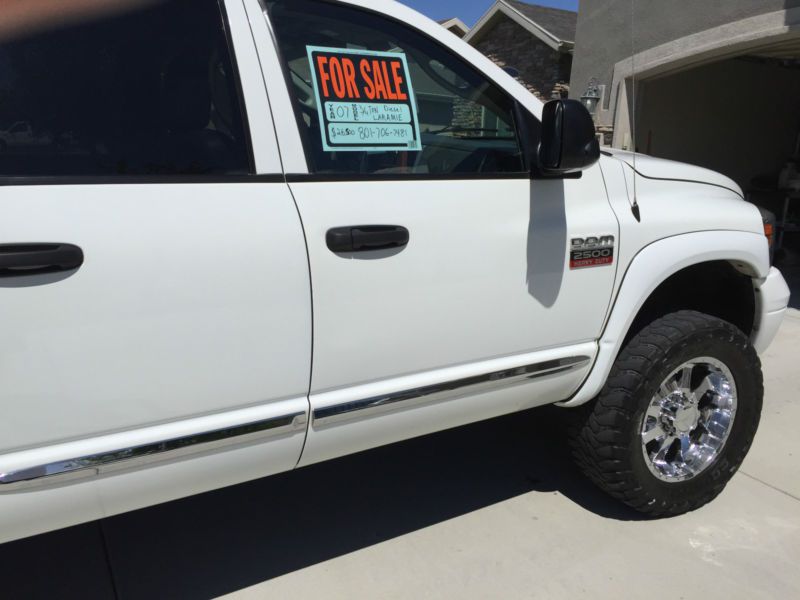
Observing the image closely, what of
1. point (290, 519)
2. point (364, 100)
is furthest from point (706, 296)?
point (290, 519)

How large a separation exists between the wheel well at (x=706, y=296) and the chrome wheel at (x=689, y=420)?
277 millimetres

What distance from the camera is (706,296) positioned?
3.22 meters

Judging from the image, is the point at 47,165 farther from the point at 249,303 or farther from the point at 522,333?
the point at 522,333

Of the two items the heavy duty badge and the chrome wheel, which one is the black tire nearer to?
the chrome wheel

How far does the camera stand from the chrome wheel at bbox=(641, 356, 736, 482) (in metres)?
2.81

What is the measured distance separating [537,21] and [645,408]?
13.5 metres

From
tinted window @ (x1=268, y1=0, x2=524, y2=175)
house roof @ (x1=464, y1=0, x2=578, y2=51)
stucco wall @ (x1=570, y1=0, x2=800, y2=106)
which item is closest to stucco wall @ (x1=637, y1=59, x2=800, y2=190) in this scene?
stucco wall @ (x1=570, y1=0, x2=800, y2=106)

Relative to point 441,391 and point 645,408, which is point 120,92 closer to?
point 441,391

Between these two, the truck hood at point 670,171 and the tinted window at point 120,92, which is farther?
the truck hood at point 670,171

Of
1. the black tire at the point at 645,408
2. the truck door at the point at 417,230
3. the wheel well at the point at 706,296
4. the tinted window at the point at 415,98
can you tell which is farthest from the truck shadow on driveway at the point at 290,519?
the tinted window at the point at 415,98

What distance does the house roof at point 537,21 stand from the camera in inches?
534

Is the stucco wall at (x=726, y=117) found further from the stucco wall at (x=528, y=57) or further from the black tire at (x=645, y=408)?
the black tire at (x=645, y=408)

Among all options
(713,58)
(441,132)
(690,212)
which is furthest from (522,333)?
(713,58)

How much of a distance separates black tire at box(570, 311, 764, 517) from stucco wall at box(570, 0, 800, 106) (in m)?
5.01
